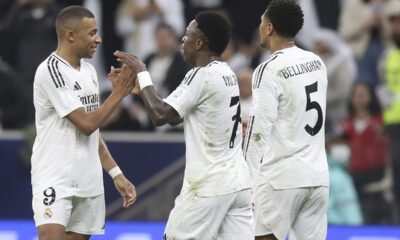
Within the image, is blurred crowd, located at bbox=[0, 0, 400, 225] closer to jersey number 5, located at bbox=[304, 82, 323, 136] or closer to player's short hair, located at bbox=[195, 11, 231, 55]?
jersey number 5, located at bbox=[304, 82, 323, 136]

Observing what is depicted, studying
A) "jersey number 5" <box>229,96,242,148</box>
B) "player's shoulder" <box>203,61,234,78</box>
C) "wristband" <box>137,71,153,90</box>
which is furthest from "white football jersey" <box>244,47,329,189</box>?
"wristband" <box>137,71,153,90</box>

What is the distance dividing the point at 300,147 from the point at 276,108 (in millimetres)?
353

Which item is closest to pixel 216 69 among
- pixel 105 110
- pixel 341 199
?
pixel 105 110

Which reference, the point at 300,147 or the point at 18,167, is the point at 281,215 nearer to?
the point at 300,147

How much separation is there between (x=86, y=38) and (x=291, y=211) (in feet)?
6.42

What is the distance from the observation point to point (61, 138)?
9.47 meters

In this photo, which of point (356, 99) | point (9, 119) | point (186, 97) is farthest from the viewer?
point (9, 119)

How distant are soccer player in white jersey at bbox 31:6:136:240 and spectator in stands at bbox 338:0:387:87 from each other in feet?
23.7

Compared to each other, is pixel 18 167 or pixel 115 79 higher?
pixel 115 79

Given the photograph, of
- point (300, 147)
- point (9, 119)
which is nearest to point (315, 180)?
point (300, 147)

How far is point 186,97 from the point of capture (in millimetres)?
9328

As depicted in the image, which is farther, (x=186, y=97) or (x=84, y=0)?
(x=84, y=0)

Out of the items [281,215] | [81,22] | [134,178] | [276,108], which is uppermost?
[81,22]

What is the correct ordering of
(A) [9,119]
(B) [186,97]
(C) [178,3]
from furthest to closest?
(C) [178,3] → (A) [9,119] → (B) [186,97]
